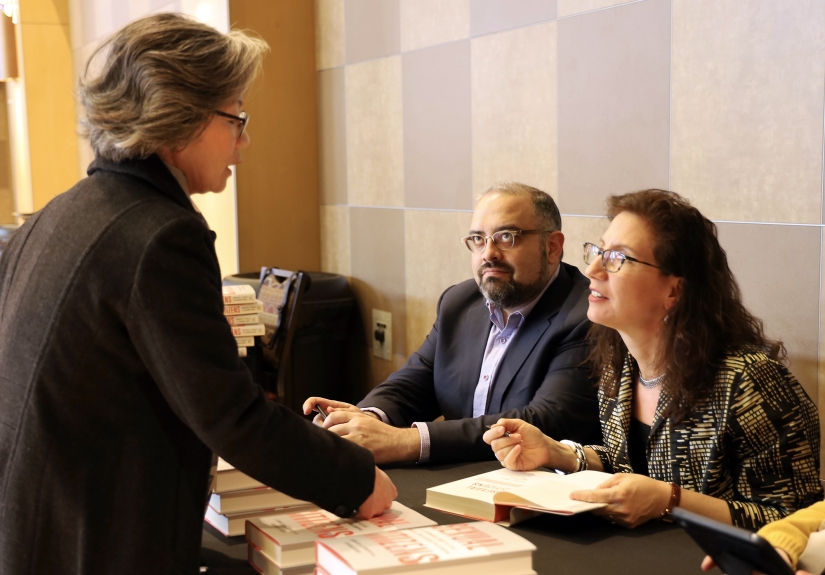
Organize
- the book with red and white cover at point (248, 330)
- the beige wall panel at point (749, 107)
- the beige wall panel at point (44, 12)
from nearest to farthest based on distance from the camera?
the beige wall panel at point (749, 107) → the book with red and white cover at point (248, 330) → the beige wall panel at point (44, 12)

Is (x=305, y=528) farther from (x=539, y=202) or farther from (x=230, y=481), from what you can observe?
(x=539, y=202)

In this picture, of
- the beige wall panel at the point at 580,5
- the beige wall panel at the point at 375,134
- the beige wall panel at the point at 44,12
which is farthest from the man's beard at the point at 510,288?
the beige wall panel at the point at 44,12

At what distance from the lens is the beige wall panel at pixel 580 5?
3.05m

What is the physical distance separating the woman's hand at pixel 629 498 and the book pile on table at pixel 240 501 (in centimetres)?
54

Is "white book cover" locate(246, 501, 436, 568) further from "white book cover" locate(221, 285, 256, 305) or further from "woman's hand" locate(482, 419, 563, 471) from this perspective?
"white book cover" locate(221, 285, 256, 305)

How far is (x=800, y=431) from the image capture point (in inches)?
69.6

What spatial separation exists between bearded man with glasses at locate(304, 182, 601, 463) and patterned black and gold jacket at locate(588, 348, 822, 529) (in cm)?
54

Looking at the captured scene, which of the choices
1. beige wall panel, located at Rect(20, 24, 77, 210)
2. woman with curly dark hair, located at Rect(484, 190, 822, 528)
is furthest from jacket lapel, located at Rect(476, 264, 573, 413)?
beige wall panel, located at Rect(20, 24, 77, 210)

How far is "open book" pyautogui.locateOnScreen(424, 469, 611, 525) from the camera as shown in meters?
1.58

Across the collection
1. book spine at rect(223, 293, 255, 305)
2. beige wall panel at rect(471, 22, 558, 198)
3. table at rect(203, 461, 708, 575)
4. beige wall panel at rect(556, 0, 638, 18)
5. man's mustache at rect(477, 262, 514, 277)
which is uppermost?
beige wall panel at rect(556, 0, 638, 18)

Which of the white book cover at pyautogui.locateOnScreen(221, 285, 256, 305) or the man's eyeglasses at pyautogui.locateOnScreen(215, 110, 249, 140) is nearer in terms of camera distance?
the man's eyeglasses at pyautogui.locateOnScreen(215, 110, 249, 140)

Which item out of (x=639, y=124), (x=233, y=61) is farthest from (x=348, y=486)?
(x=639, y=124)

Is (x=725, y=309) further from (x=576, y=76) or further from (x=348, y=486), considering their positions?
(x=576, y=76)

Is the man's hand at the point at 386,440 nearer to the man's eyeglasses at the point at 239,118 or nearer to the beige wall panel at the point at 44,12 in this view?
the man's eyeglasses at the point at 239,118
